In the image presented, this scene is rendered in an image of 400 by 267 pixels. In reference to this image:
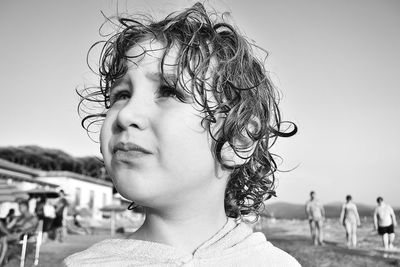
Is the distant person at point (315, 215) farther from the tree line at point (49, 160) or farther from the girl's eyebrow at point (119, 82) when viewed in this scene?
the tree line at point (49, 160)

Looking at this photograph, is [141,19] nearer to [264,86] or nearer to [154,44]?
[154,44]

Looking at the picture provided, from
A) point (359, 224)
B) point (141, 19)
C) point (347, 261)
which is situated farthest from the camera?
point (359, 224)

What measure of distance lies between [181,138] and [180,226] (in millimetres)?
302

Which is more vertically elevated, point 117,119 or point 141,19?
point 141,19

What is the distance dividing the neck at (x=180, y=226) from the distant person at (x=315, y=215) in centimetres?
1219

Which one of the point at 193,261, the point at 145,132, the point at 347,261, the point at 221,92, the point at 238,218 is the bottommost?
the point at 347,261

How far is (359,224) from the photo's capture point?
12883mm

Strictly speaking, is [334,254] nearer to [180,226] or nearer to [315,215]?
[315,215]

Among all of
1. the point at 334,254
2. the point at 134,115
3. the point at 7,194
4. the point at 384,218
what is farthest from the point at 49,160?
the point at 134,115

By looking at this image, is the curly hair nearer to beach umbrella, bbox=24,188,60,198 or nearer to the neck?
the neck

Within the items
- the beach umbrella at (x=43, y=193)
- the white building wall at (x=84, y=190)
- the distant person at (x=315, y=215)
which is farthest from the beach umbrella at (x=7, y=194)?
the white building wall at (x=84, y=190)

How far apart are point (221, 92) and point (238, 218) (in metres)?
0.59

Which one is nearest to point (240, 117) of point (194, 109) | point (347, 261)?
point (194, 109)

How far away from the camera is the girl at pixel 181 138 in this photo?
1.36 metres
